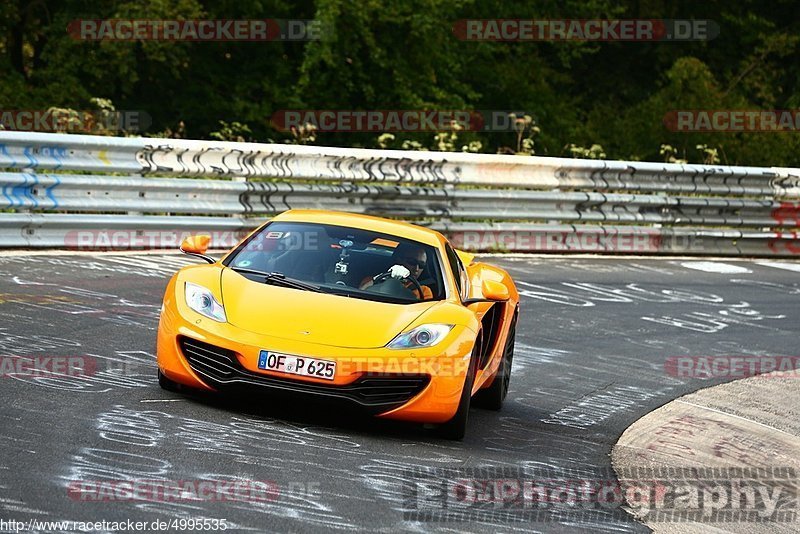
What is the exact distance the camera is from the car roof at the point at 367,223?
905 centimetres

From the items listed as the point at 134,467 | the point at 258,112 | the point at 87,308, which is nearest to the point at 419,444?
the point at 134,467

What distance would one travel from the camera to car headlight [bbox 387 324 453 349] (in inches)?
305

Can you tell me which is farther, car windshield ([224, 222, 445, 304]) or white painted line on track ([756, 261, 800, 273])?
→ white painted line on track ([756, 261, 800, 273])

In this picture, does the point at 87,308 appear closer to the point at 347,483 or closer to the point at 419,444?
the point at 419,444

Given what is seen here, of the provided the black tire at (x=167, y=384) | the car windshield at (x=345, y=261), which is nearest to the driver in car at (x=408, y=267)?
the car windshield at (x=345, y=261)

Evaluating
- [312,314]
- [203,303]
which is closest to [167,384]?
[203,303]

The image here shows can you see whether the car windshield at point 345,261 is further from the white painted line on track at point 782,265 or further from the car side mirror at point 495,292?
the white painted line on track at point 782,265

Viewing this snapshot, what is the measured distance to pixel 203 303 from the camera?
7906 mm

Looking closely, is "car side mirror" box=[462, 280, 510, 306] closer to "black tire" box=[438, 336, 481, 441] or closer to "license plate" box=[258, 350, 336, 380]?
"black tire" box=[438, 336, 481, 441]

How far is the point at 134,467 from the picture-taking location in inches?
Result: 243

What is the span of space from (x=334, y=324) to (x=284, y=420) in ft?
1.88

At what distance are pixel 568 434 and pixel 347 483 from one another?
2635 mm

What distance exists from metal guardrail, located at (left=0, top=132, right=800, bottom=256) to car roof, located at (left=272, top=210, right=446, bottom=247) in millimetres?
5360

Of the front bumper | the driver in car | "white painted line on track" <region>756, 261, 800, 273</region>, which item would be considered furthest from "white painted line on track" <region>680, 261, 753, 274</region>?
the front bumper
